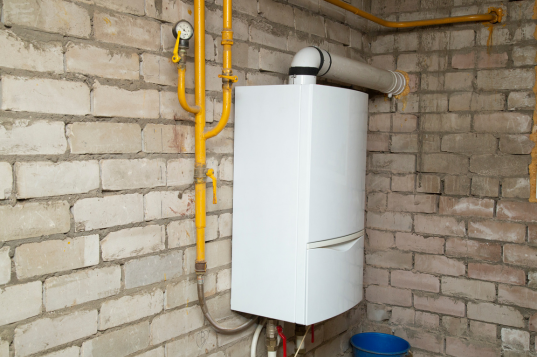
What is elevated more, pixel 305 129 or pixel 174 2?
pixel 174 2

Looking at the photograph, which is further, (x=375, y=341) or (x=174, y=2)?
(x=375, y=341)

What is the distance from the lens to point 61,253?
1.47 metres

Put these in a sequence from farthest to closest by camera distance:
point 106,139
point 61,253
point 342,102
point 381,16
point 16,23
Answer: point 381,16, point 342,102, point 106,139, point 61,253, point 16,23

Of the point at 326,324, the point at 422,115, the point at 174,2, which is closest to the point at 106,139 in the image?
the point at 174,2

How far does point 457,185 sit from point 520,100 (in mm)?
563

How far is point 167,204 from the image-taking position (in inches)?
70.5

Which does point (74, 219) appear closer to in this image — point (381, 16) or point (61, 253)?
point (61, 253)

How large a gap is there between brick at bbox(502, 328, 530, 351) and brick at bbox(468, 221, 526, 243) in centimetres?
50

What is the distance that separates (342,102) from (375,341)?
64.8 inches

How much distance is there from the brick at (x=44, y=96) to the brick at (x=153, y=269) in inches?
22.2

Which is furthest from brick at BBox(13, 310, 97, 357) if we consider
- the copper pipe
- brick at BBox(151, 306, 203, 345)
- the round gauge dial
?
the copper pipe

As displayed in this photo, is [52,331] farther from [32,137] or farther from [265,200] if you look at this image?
[265,200]

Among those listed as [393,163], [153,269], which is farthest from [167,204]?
[393,163]

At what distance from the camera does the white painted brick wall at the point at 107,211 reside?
5.00 ft
